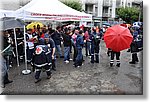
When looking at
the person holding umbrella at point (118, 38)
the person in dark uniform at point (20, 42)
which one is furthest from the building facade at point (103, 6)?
the person holding umbrella at point (118, 38)

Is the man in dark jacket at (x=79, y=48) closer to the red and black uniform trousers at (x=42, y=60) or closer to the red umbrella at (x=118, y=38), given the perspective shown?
the red umbrella at (x=118, y=38)

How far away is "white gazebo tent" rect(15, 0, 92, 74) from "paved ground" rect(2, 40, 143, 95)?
2.78 ft

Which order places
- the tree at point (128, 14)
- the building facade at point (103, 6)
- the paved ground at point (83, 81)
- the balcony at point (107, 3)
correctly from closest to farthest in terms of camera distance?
the paved ground at point (83, 81) → the tree at point (128, 14) → the building facade at point (103, 6) → the balcony at point (107, 3)

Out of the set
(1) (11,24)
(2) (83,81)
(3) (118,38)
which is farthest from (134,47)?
(1) (11,24)

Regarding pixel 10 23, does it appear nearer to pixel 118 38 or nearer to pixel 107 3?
pixel 118 38

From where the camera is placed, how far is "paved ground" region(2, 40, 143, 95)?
536 centimetres

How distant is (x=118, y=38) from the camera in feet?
21.2

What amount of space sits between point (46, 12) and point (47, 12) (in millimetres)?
43

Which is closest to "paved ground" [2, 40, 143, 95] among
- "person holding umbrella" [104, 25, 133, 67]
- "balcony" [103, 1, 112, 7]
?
"person holding umbrella" [104, 25, 133, 67]

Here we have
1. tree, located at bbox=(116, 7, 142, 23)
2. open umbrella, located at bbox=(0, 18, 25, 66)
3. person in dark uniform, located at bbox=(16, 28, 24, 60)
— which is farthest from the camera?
tree, located at bbox=(116, 7, 142, 23)

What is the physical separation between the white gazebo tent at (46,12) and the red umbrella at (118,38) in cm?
180

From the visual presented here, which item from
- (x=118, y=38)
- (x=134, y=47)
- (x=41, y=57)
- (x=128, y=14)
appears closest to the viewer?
(x=41, y=57)

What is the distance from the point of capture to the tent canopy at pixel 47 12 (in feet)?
21.4

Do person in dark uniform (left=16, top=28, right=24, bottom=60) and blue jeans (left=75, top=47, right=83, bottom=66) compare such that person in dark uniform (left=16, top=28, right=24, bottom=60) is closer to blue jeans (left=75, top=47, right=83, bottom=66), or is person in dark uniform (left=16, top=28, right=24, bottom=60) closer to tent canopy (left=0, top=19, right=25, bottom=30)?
tent canopy (left=0, top=19, right=25, bottom=30)
